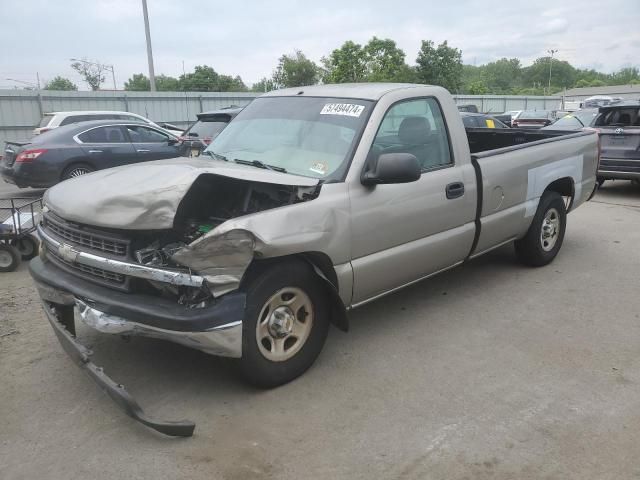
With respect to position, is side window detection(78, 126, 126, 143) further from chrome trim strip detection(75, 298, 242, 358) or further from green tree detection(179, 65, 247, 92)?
green tree detection(179, 65, 247, 92)

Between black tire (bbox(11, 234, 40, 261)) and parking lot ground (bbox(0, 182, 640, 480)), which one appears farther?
black tire (bbox(11, 234, 40, 261))

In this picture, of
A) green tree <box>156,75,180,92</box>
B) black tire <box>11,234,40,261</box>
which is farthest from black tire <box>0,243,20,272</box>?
green tree <box>156,75,180,92</box>

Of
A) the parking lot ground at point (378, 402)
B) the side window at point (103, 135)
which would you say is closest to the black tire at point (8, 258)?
the parking lot ground at point (378, 402)

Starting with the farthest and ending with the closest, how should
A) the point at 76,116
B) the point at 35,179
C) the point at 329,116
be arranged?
1. the point at 76,116
2. the point at 35,179
3. the point at 329,116

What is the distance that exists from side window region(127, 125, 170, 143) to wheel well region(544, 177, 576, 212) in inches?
344

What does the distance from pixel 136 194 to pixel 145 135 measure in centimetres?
963

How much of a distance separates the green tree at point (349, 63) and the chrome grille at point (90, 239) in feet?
121

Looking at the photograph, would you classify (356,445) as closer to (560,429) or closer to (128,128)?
(560,429)

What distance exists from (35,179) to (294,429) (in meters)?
9.50

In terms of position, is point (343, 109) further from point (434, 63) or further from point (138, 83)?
point (138, 83)

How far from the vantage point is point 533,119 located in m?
20.0

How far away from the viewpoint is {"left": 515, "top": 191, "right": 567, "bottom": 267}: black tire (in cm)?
569

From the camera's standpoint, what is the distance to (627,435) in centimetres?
299

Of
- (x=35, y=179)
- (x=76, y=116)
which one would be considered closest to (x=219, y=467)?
(x=35, y=179)
